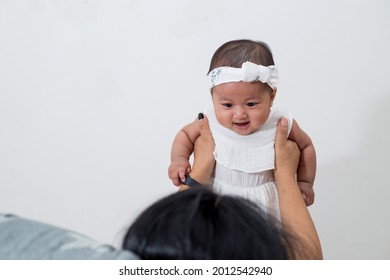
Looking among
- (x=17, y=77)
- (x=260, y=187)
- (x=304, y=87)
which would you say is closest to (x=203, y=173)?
(x=260, y=187)

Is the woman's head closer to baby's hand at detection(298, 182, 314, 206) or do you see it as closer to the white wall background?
baby's hand at detection(298, 182, 314, 206)

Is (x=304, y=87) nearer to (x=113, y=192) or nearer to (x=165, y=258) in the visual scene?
Answer: (x=113, y=192)

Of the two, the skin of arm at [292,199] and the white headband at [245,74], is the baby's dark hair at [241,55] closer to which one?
the white headband at [245,74]

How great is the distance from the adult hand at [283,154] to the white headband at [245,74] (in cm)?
9

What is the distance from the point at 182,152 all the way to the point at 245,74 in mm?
215

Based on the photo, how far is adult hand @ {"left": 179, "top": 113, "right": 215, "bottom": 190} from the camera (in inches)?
31.7

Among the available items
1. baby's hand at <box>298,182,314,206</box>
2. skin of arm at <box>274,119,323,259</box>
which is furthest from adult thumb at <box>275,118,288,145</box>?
baby's hand at <box>298,182,314,206</box>

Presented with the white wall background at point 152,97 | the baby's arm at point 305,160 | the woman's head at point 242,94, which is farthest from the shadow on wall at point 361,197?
the woman's head at point 242,94

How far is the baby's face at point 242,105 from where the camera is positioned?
0.76 metres

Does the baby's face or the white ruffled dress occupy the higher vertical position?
the baby's face

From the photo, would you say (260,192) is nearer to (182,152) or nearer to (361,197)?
(182,152)

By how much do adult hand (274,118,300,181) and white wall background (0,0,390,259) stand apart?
0.37 metres

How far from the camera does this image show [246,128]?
789 millimetres

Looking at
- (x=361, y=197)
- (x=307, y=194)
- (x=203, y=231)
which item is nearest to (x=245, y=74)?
(x=307, y=194)
